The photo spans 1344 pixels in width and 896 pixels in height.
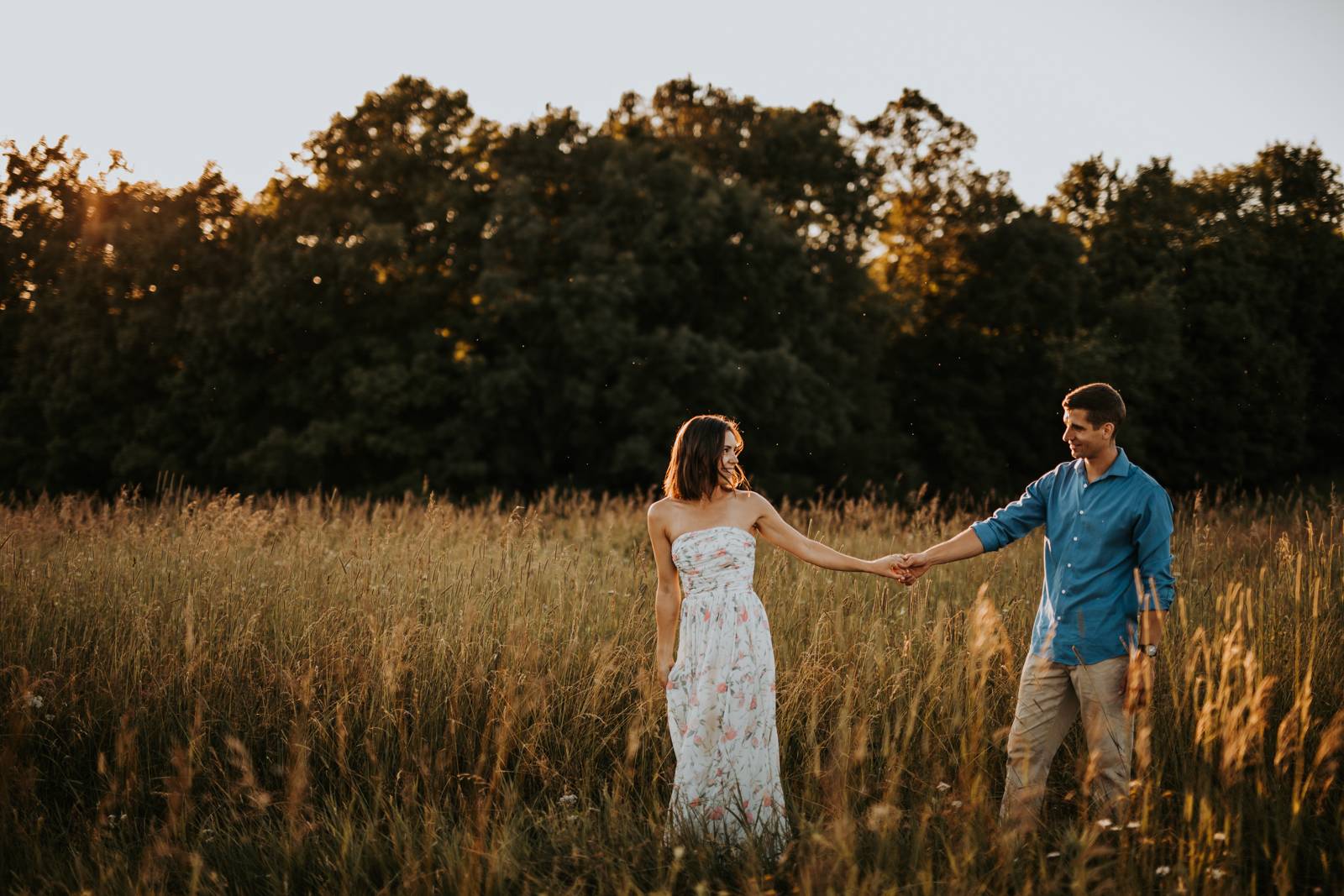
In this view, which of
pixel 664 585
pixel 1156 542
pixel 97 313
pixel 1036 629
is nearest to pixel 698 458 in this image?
pixel 664 585

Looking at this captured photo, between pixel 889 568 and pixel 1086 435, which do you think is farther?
pixel 889 568

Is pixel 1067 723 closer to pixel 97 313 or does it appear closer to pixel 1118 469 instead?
pixel 1118 469

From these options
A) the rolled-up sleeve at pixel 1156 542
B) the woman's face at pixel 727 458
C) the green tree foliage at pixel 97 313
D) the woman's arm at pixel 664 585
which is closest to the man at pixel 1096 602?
the rolled-up sleeve at pixel 1156 542

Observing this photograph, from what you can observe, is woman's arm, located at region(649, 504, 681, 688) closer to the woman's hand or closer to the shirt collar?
the woman's hand

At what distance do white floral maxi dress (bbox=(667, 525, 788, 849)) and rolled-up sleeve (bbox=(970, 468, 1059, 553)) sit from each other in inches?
44.1

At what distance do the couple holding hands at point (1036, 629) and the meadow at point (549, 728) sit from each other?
0.19m

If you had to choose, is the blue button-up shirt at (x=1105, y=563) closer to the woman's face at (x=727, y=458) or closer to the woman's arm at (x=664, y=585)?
the woman's face at (x=727, y=458)

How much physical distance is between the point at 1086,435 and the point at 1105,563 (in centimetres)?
50

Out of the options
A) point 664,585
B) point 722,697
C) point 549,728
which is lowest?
point 549,728

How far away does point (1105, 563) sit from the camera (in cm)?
370

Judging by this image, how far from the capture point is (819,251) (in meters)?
24.6

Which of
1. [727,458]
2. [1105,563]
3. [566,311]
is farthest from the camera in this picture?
[566,311]

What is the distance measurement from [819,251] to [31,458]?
68.5 ft

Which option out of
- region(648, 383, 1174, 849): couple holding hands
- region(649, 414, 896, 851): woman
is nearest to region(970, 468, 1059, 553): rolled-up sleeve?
region(648, 383, 1174, 849): couple holding hands
